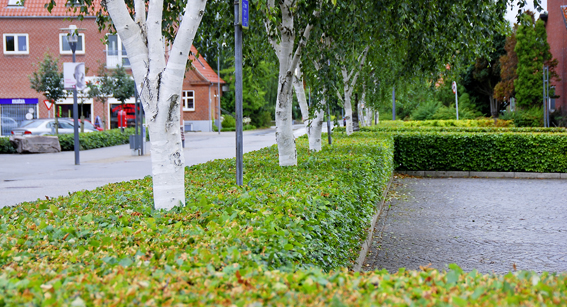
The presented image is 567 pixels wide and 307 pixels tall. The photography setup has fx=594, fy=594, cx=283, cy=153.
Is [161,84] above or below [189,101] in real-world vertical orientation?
below

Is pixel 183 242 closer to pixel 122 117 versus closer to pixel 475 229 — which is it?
pixel 475 229

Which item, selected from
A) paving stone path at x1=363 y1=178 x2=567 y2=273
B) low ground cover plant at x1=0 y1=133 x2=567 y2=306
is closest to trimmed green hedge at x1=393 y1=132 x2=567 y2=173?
paving stone path at x1=363 y1=178 x2=567 y2=273

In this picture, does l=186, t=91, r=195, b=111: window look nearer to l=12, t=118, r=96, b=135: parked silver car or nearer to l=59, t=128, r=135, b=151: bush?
l=59, t=128, r=135, b=151: bush

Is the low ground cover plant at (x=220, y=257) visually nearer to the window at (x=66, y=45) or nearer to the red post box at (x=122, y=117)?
the red post box at (x=122, y=117)

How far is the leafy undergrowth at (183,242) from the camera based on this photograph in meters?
2.77

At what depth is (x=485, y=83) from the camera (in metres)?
56.6

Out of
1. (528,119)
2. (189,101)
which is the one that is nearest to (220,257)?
(528,119)

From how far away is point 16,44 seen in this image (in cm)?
4378

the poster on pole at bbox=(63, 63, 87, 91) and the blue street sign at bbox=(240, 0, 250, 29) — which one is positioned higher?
the poster on pole at bbox=(63, 63, 87, 91)

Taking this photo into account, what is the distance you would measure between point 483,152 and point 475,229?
910 cm

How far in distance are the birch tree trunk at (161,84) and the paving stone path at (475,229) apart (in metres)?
2.42

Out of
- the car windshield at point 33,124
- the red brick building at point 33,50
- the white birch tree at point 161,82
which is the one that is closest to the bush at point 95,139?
the car windshield at point 33,124

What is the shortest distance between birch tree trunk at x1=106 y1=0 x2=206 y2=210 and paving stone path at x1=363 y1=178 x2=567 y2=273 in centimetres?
242

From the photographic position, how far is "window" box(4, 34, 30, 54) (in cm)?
Result: 4364
